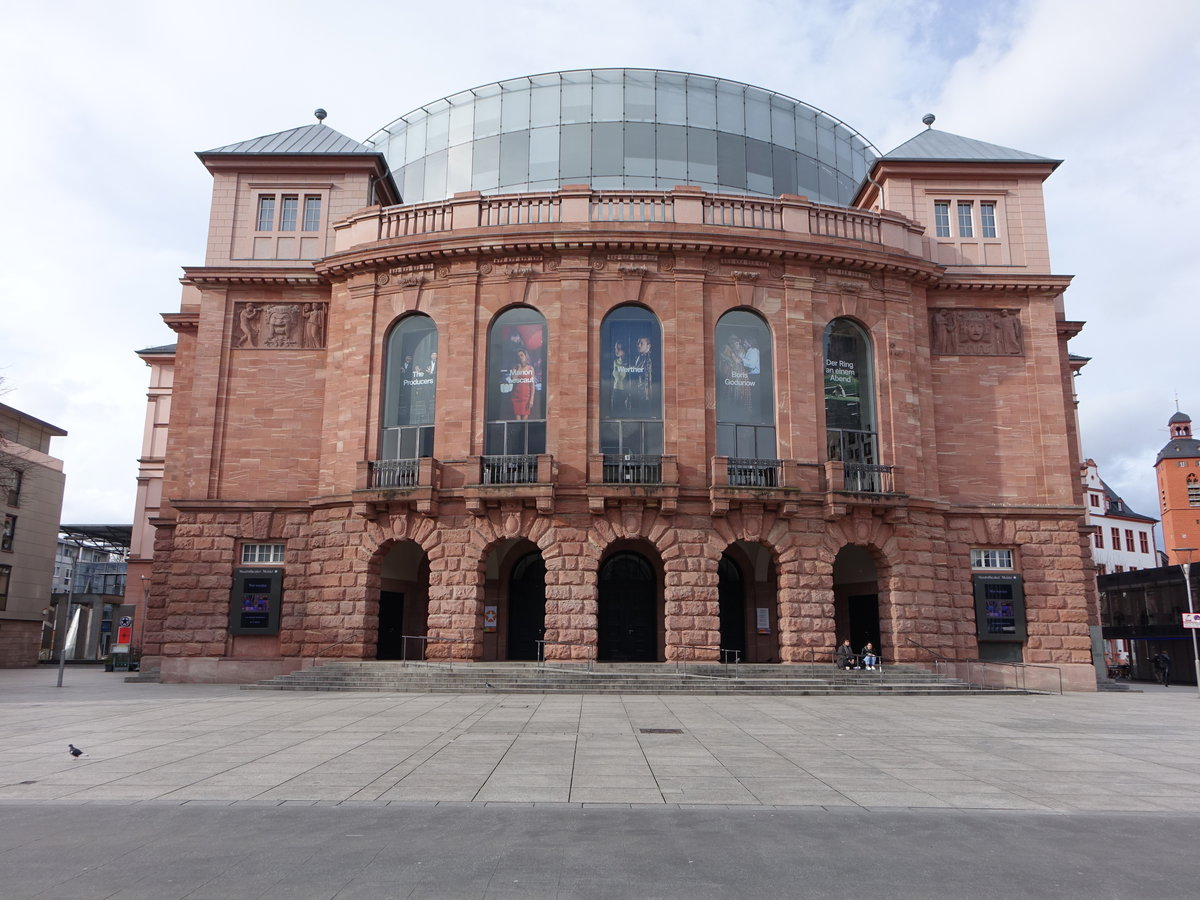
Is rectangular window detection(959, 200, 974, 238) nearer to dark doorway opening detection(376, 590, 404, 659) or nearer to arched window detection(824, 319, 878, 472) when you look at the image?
arched window detection(824, 319, 878, 472)

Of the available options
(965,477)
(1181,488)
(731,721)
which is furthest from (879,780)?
(1181,488)

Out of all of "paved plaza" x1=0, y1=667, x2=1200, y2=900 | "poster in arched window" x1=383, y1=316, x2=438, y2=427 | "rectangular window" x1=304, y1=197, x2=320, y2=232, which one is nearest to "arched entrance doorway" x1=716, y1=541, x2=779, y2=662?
"poster in arched window" x1=383, y1=316, x2=438, y2=427

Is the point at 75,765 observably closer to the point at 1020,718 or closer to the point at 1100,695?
the point at 1020,718

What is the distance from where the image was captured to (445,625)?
2798cm

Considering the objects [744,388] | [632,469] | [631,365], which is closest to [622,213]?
[631,365]

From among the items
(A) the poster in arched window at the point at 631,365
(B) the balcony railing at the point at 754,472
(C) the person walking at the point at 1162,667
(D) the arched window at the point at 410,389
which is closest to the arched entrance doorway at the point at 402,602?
(D) the arched window at the point at 410,389

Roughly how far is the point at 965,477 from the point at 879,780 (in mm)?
23110

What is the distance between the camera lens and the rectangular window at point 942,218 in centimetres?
3416

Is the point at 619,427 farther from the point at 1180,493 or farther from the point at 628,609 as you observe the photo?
the point at 1180,493

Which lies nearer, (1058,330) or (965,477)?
(965,477)

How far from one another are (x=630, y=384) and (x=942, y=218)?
15.0 metres

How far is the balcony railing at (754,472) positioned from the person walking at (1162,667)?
2308cm

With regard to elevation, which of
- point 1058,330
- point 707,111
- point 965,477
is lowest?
point 965,477

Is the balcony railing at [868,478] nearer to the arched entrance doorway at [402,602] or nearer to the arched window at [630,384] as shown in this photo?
the arched window at [630,384]
